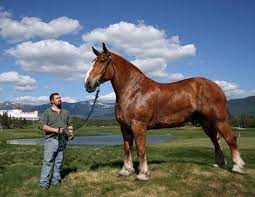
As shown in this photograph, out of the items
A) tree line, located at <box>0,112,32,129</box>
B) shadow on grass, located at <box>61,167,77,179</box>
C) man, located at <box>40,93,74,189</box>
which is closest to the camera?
man, located at <box>40,93,74,189</box>

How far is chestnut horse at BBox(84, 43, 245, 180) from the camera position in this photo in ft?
31.0

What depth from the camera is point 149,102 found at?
964 centimetres

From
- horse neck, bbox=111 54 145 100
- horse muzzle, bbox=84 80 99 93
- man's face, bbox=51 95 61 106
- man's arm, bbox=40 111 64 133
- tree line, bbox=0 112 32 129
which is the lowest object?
tree line, bbox=0 112 32 129

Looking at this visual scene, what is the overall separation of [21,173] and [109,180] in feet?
10.5

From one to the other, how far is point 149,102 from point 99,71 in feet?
5.01

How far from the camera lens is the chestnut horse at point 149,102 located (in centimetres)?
945

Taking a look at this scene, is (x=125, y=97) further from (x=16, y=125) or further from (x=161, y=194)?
(x=16, y=125)

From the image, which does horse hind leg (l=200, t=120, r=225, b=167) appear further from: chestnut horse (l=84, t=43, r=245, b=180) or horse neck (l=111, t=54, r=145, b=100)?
horse neck (l=111, t=54, r=145, b=100)

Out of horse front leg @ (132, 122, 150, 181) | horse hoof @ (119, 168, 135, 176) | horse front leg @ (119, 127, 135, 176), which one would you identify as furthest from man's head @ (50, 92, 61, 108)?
horse hoof @ (119, 168, 135, 176)

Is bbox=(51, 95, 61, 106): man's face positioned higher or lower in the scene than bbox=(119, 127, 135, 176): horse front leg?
higher

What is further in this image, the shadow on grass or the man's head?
the shadow on grass

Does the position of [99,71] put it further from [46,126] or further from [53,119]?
[46,126]

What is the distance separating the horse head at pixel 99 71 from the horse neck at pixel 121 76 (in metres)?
0.16

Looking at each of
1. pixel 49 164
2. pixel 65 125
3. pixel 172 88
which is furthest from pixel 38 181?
pixel 172 88
